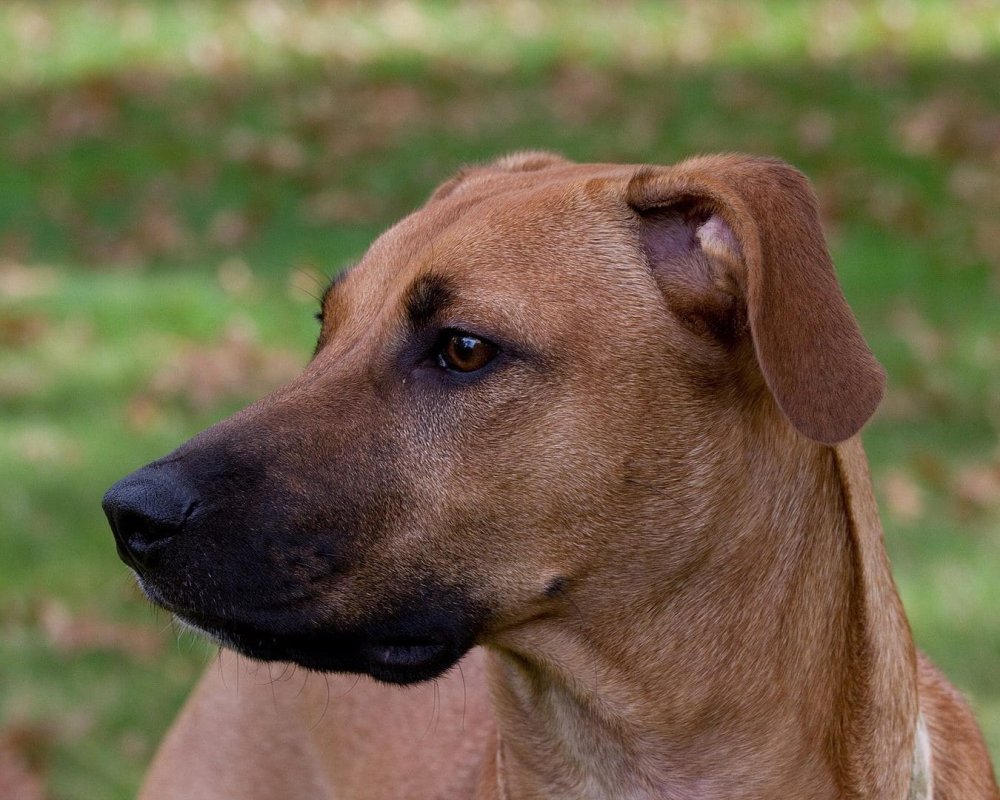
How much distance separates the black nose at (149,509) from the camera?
9.20ft

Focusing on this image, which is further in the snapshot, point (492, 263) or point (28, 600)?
point (28, 600)

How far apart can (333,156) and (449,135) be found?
100 centimetres

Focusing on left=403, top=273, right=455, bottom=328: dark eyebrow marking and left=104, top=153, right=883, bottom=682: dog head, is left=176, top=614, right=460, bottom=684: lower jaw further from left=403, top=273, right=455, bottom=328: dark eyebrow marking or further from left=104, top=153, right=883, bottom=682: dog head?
left=403, top=273, right=455, bottom=328: dark eyebrow marking

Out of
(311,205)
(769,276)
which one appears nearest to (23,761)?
(769,276)

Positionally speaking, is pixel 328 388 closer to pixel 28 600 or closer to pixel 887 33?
pixel 28 600

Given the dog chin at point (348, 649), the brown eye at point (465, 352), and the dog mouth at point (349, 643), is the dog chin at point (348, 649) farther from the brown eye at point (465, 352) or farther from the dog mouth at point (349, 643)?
the brown eye at point (465, 352)

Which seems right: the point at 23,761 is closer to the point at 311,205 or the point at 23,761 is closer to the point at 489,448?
the point at 489,448

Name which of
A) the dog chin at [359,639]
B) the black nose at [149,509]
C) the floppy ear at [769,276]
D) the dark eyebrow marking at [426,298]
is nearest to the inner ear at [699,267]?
the floppy ear at [769,276]

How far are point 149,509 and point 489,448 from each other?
670 millimetres

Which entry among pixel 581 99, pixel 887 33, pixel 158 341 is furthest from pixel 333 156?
pixel 887 33

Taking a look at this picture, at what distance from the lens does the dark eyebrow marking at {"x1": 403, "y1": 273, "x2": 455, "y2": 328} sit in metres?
2.98

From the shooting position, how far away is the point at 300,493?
2867 millimetres

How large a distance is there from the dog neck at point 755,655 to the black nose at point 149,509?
738mm

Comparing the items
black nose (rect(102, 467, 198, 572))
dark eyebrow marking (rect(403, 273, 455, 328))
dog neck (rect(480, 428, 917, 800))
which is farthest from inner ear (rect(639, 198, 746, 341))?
black nose (rect(102, 467, 198, 572))
